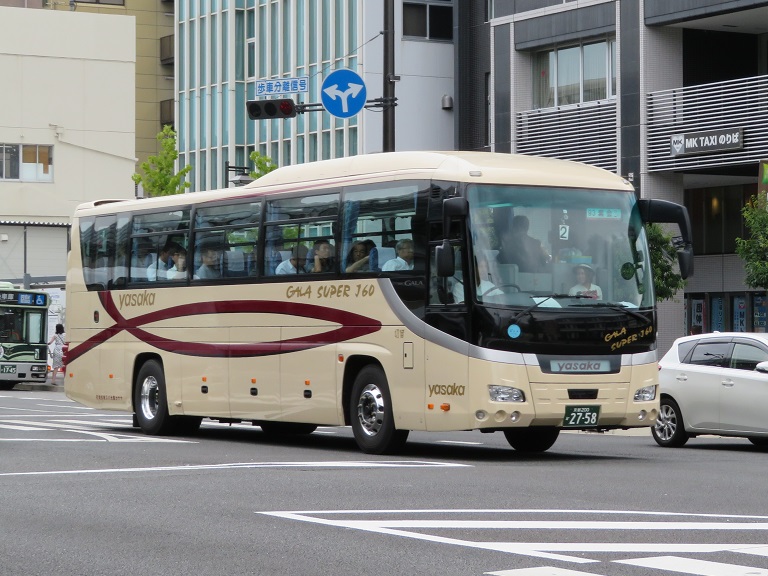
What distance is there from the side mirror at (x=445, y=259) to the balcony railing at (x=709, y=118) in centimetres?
2090

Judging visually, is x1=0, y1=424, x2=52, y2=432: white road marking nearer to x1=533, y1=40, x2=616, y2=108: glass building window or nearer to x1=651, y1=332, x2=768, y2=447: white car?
x1=651, y1=332, x2=768, y2=447: white car

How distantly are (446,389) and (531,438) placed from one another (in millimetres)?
2419

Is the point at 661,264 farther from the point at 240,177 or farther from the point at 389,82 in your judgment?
the point at 389,82

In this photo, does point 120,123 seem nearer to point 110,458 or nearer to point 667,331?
point 667,331

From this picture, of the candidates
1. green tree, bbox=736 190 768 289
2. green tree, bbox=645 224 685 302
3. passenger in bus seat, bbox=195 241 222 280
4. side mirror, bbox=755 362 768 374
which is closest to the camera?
side mirror, bbox=755 362 768 374

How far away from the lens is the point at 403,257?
59.3ft

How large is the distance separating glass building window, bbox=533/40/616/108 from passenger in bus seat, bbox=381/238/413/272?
2406 cm

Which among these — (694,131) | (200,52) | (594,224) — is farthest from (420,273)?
(200,52)

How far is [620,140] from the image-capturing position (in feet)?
132

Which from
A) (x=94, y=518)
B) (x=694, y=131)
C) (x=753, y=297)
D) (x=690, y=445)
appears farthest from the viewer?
(x=753, y=297)

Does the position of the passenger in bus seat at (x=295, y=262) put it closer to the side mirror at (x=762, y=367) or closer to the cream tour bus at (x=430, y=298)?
the cream tour bus at (x=430, y=298)

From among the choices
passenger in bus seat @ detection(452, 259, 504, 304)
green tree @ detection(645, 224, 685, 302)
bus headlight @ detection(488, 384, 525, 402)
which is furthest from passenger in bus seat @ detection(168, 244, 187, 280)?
green tree @ detection(645, 224, 685, 302)

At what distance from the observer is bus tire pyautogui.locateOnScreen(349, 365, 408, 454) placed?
18.2 meters

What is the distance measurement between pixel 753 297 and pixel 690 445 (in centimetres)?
2061
